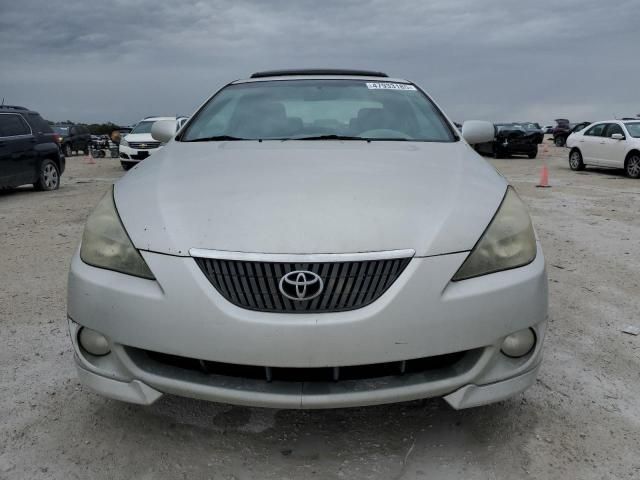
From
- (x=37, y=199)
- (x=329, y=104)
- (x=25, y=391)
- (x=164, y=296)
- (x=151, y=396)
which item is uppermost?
(x=329, y=104)

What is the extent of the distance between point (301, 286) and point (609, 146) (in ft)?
48.0

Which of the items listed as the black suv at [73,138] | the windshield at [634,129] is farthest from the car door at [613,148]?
the black suv at [73,138]

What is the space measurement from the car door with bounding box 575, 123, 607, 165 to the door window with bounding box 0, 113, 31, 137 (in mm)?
13262

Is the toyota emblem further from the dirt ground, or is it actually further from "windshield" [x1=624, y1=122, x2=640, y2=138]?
"windshield" [x1=624, y1=122, x2=640, y2=138]

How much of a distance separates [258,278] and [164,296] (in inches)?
12.1

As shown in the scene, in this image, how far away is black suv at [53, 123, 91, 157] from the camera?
89.7 feet

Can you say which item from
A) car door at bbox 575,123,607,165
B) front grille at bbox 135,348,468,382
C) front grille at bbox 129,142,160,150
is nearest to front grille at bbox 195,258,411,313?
front grille at bbox 135,348,468,382

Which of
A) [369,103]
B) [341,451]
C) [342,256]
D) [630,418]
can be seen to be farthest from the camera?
[369,103]

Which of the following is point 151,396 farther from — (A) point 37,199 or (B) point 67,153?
(B) point 67,153

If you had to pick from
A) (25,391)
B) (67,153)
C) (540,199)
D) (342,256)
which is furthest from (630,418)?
(67,153)

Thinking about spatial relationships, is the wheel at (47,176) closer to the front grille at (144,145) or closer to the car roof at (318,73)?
the front grille at (144,145)

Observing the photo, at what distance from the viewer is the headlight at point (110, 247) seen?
6.20 feet

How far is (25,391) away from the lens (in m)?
2.57

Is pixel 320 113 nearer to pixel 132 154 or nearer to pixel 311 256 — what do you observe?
pixel 311 256
